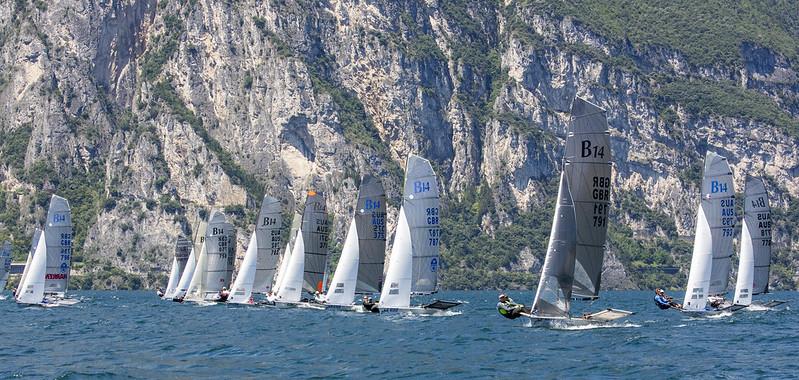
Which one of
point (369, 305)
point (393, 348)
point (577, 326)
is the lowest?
point (393, 348)

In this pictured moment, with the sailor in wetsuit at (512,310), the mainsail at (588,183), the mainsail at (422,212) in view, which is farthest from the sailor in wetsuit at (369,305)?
the mainsail at (588,183)

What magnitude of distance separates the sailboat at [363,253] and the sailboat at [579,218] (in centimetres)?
2189

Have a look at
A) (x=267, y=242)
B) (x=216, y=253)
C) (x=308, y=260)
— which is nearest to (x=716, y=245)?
(x=308, y=260)

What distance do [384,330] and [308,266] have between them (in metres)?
27.1

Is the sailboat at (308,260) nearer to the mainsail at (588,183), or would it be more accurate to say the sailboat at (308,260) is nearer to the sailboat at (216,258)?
the sailboat at (216,258)

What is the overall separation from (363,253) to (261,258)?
1548 cm

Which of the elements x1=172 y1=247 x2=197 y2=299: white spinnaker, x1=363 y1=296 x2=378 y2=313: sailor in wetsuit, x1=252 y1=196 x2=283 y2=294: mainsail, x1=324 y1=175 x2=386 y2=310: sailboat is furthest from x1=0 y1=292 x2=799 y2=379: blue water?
x1=172 y1=247 x2=197 y2=299: white spinnaker

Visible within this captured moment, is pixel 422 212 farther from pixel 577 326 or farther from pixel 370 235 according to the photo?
pixel 577 326

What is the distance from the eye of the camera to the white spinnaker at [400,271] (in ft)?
242

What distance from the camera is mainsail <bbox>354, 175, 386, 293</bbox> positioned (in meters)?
82.7

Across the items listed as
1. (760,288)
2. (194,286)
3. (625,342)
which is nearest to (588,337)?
(625,342)

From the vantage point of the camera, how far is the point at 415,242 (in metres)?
73.9

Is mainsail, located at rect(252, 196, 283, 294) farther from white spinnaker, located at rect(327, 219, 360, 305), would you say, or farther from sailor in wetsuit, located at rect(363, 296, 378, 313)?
sailor in wetsuit, located at rect(363, 296, 378, 313)

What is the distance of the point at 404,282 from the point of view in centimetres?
7469
